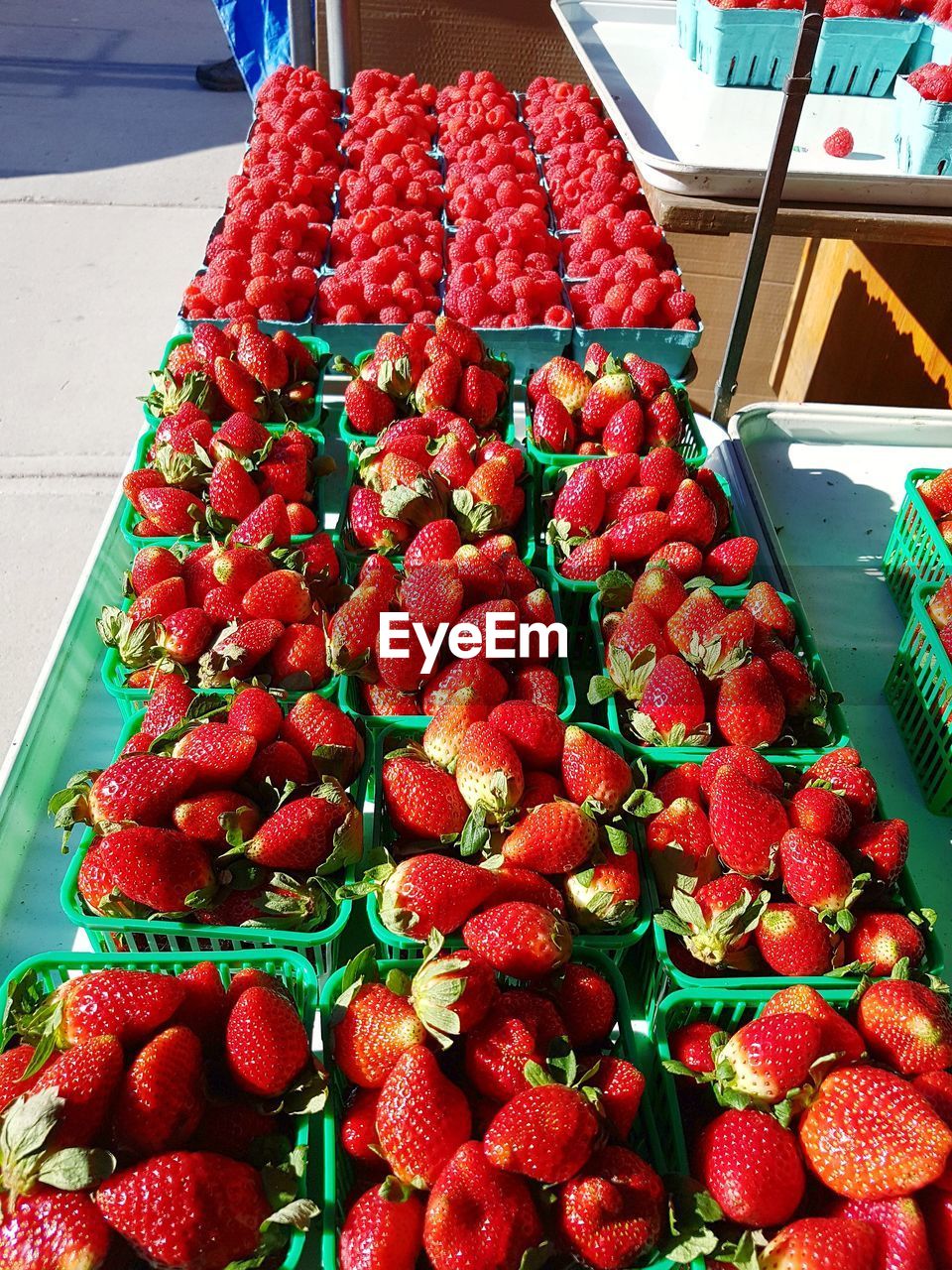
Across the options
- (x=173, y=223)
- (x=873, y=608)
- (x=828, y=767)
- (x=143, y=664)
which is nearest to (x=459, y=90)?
(x=173, y=223)

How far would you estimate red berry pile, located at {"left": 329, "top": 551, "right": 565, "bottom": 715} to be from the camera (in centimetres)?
145

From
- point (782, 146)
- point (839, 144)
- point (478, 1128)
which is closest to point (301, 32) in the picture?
point (839, 144)

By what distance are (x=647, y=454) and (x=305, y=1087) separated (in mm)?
1339

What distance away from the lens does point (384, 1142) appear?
926 mm

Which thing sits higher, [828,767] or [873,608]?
[828,767]

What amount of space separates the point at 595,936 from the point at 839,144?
1.90m

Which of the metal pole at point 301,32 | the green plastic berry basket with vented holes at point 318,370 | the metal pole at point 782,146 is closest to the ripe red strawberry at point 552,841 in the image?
the green plastic berry basket with vented holes at point 318,370

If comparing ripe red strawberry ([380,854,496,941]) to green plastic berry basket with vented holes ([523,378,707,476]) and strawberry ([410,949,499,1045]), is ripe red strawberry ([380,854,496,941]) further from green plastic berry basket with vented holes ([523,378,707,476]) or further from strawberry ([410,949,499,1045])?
green plastic berry basket with vented holes ([523,378,707,476])

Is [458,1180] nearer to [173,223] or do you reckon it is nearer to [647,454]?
[647,454]

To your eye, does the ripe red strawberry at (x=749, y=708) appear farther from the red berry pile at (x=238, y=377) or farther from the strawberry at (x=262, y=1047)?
the red berry pile at (x=238, y=377)

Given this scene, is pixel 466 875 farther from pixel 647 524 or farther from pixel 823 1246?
pixel 647 524

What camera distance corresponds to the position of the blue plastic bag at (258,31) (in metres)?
5.06

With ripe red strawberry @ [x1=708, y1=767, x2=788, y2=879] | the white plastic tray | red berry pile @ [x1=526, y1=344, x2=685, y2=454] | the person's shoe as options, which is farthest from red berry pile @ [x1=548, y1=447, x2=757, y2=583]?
the person's shoe

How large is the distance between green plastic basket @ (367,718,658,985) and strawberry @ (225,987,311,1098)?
173mm
